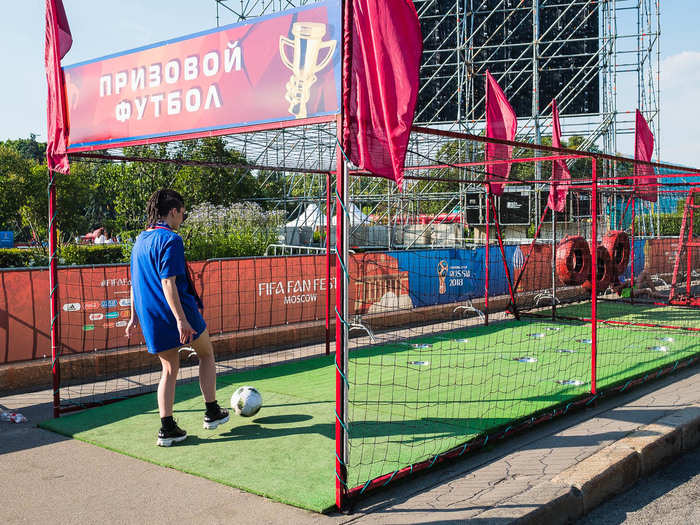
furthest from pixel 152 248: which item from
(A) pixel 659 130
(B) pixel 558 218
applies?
(A) pixel 659 130

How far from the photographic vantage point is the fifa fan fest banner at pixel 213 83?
4098mm

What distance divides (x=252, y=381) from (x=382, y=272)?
208 inches

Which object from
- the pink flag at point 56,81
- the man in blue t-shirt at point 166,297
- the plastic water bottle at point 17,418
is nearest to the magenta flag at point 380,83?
the man in blue t-shirt at point 166,297

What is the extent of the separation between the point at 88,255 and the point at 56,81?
13.9m

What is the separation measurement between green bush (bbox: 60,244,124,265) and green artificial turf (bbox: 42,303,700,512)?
36.0 ft

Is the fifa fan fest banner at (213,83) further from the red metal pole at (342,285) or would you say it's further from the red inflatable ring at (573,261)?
the red inflatable ring at (573,261)

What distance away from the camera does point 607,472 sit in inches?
182

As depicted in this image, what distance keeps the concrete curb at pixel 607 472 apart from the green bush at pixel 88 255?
49.4ft

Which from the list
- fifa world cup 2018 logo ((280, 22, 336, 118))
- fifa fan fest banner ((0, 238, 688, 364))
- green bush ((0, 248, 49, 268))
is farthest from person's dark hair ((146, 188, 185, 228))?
green bush ((0, 248, 49, 268))

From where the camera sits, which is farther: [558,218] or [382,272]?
[558,218]

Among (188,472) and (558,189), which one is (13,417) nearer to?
(188,472)

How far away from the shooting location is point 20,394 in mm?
7094

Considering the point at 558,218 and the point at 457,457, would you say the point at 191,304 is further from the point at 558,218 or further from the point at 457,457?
the point at 558,218

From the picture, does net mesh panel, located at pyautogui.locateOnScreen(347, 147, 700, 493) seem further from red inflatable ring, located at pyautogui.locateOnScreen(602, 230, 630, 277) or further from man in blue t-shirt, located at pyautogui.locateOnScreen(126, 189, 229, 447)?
man in blue t-shirt, located at pyautogui.locateOnScreen(126, 189, 229, 447)
